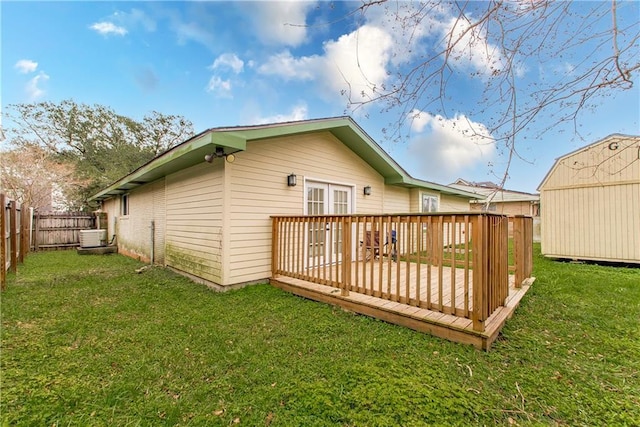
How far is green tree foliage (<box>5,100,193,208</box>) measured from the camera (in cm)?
1491

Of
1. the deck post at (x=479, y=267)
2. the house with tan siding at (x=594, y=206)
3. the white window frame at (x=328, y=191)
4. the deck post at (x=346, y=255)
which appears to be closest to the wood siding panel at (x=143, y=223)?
the white window frame at (x=328, y=191)

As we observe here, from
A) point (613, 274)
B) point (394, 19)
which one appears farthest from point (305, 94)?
point (613, 274)

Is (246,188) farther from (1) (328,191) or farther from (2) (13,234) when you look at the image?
(2) (13,234)

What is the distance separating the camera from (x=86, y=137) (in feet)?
55.3

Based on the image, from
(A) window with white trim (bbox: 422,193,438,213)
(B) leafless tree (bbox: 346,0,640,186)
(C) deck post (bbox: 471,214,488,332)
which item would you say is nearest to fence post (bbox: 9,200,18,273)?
(B) leafless tree (bbox: 346,0,640,186)

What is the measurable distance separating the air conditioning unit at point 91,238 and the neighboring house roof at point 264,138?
222 centimetres

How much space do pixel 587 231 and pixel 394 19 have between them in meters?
8.76

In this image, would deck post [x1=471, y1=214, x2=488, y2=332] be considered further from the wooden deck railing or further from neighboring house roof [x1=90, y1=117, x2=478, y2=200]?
neighboring house roof [x1=90, y1=117, x2=478, y2=200]

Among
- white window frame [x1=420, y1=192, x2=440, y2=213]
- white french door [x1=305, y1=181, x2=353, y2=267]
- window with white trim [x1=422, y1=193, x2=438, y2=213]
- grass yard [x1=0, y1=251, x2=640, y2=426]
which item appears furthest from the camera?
window with white trim [x1=422, y1=193, x2=438, y2=213]

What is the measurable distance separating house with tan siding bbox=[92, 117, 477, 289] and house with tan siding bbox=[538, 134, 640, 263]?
15.5 feet

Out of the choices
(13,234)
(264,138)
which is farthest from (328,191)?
(13,234)

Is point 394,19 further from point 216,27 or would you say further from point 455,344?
point 216,27

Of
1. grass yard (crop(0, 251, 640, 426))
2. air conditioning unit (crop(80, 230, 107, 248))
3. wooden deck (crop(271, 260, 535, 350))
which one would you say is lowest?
grass yard (crop(0, 251, 640, 426))

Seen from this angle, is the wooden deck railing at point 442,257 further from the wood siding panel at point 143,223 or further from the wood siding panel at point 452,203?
the wood siding panel at point 452,203
